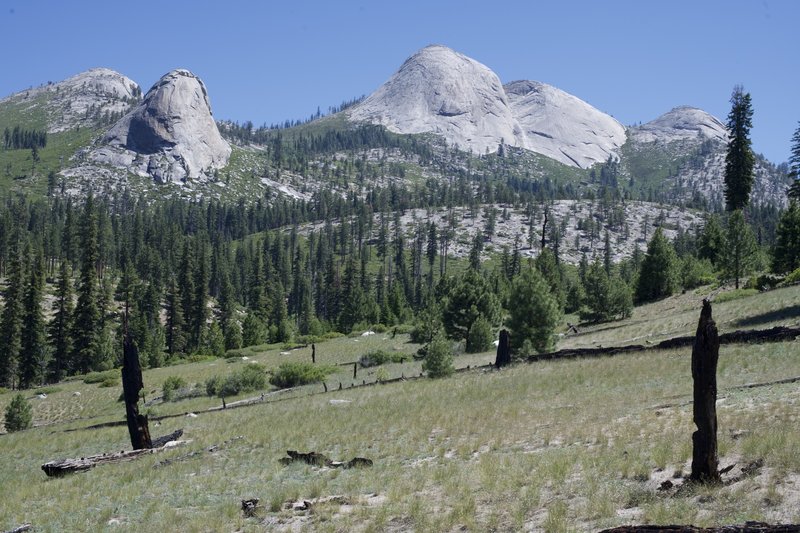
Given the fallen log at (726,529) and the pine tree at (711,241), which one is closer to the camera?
the fallen log at (726,529)

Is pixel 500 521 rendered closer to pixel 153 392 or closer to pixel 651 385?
pixel 651 385

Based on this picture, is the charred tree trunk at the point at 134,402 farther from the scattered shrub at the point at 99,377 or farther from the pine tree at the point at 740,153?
the pine tree at the point at 740,153

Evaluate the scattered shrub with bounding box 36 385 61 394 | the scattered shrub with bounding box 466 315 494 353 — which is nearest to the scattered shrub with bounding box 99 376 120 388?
the scattered shrub with bounding box 36 385 61 394

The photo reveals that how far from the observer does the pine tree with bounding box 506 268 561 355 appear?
139 ft

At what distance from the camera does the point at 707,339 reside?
12.3 metres

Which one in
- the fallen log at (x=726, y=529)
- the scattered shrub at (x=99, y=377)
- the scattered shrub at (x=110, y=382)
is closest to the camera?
the fallen log at (x=726, y=529)

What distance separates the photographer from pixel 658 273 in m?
71.3

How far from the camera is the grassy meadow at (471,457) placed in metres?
11.6

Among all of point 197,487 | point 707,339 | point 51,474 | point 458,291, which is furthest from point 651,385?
point 458,291

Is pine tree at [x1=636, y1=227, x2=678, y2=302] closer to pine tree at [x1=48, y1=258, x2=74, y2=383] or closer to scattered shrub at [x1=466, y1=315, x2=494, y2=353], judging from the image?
scattered shrub at [x1=466, y1=315, x2=494, y2=353]

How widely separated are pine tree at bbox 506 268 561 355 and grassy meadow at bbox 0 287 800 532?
609 cm

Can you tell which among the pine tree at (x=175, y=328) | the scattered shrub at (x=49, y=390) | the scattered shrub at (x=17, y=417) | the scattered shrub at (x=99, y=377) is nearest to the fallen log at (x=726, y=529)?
the scattered shrub at (x=17, y=417)

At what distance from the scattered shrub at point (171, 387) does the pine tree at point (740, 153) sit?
63.3 metres

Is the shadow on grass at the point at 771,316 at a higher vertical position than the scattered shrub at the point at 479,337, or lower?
higher
